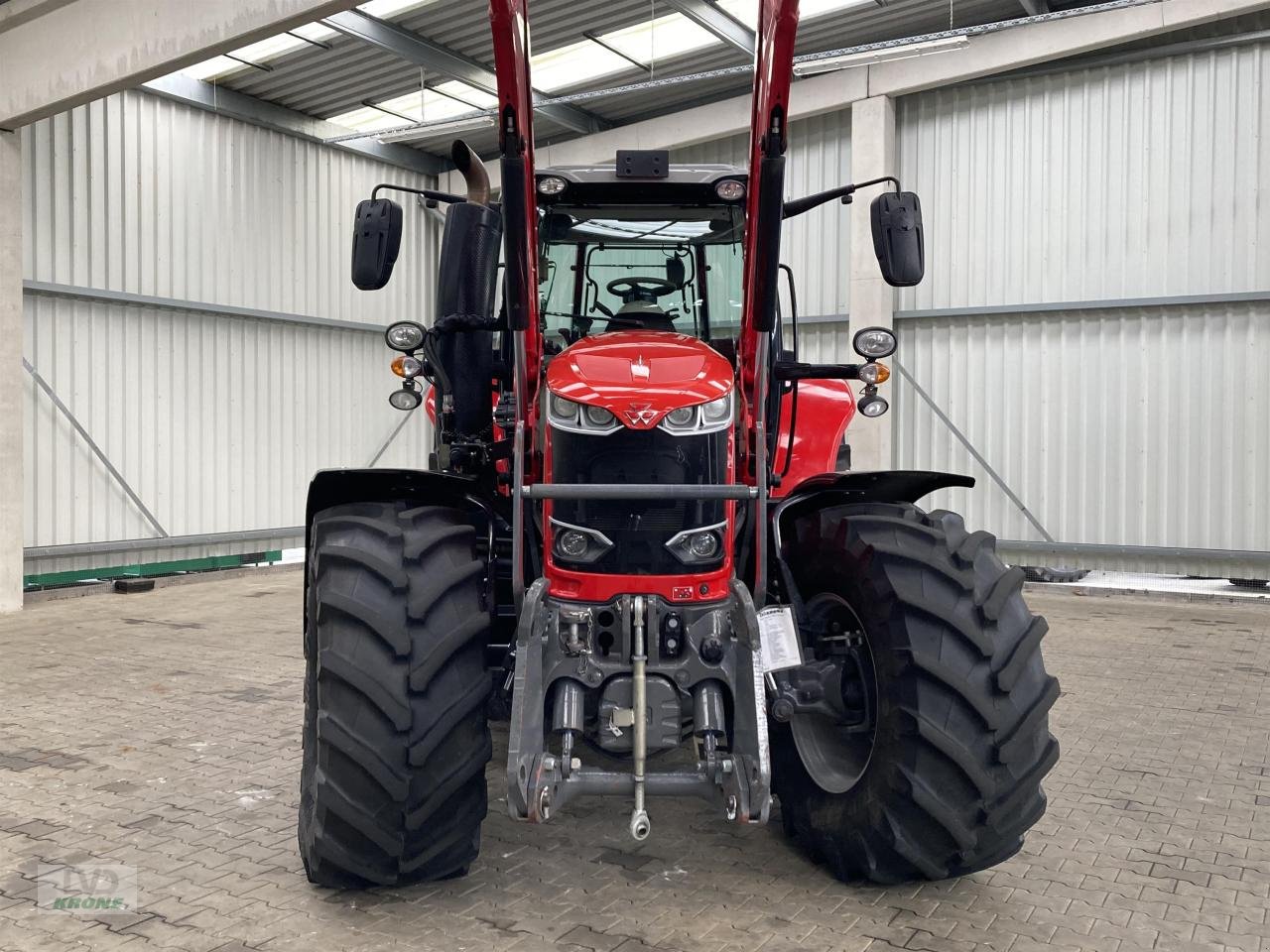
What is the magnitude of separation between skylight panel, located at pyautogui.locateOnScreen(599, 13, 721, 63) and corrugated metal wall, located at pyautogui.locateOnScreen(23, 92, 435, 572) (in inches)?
181

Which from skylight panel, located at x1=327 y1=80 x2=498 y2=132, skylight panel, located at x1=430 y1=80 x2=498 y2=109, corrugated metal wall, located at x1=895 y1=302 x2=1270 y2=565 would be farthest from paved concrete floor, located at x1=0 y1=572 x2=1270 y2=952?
skylight panel, located at x1=327 y1=80 x2=498 y2=132

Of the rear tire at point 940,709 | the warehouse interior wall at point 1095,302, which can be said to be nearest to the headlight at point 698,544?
the rear tire at point 940,709

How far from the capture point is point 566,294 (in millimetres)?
4301

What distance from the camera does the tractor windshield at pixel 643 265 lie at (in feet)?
14.0

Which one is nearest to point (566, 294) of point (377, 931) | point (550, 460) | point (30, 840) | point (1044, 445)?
point (550, 460)

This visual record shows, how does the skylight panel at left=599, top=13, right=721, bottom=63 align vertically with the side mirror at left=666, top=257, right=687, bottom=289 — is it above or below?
above

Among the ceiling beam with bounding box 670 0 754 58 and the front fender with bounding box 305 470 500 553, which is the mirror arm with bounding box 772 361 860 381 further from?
the ceiling beam with bounding box 670 0 754 58

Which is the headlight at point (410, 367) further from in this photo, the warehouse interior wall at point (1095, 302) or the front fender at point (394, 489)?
the warehouse interior wall at point (1095, 302)

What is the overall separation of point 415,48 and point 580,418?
9.00 meters

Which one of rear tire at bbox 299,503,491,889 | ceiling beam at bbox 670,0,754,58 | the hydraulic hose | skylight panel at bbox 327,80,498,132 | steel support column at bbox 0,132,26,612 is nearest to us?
the hydraulic hose

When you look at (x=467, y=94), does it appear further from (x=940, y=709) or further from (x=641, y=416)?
(x=940, y=709)

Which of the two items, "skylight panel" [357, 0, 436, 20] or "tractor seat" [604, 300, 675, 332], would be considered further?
"skylight panel" [357, 0, 436, 20]

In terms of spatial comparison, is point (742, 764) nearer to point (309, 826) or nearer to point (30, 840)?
point (309, 826)

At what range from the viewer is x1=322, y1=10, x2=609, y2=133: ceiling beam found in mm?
10305
